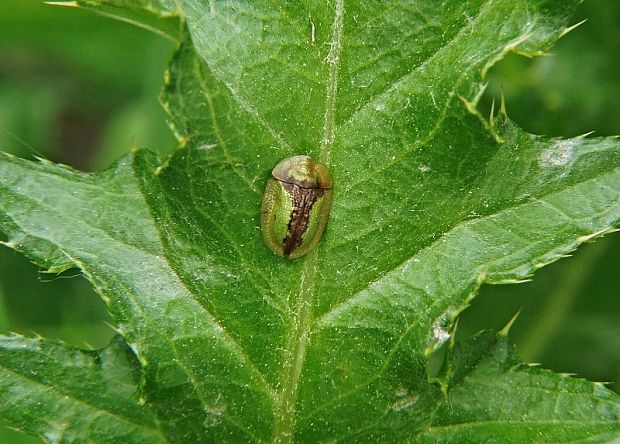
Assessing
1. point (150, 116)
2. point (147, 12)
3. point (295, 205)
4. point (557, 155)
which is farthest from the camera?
point (150, 116)

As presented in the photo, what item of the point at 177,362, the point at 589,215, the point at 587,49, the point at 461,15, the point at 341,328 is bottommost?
the point at 177,362

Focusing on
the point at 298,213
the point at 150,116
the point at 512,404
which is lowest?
the point at 512,404

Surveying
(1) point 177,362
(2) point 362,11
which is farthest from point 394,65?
(1) point 177,362

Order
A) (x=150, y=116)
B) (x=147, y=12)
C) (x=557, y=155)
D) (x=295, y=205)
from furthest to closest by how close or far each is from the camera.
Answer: (x=150, y=116)
(x=295, y=205)
(x=557, y=155)
(x=147, y=12)


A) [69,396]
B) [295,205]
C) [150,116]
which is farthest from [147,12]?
[150,116]

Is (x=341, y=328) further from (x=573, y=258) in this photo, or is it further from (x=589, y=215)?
(x=573, y=258)

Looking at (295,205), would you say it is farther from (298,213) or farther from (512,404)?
(512,404)

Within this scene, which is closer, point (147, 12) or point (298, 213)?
point (147, 12)
